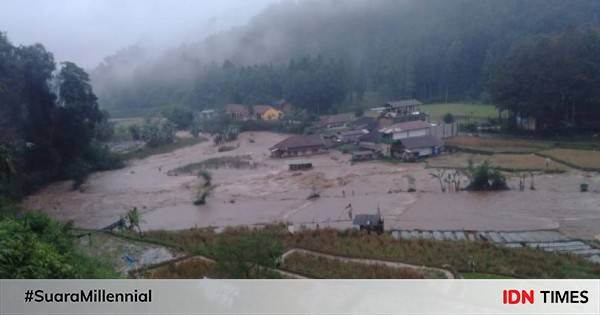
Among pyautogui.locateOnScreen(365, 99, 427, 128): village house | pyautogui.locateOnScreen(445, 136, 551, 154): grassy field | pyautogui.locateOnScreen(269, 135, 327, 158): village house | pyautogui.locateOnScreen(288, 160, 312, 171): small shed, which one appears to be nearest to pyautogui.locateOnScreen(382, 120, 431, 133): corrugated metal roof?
pyautogui.locateOnScreen(445, 136, 551, 154): grassy field

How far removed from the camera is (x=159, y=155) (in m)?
21.6

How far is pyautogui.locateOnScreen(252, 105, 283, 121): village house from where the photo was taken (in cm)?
2698

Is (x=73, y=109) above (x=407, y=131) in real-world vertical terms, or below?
above

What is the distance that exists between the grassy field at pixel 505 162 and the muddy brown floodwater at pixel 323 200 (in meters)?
0.60

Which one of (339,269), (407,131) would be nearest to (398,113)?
(407,131)

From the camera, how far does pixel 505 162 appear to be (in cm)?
1603

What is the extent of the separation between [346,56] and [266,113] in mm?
9128

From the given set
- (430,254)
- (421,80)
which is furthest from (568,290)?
(421,80)

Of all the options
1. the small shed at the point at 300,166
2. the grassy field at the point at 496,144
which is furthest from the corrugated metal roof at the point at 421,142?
the small shed at the point at 300,166

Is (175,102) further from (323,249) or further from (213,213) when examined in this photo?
(323,249)

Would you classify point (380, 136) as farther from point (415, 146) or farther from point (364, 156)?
point (415, 146)

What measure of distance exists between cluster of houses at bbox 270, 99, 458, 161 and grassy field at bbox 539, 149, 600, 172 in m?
3.39

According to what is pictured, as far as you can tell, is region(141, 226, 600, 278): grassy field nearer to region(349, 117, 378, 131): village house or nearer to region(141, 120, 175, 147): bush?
region(349, 117, 378, 131): village house

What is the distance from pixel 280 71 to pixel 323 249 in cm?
2386
